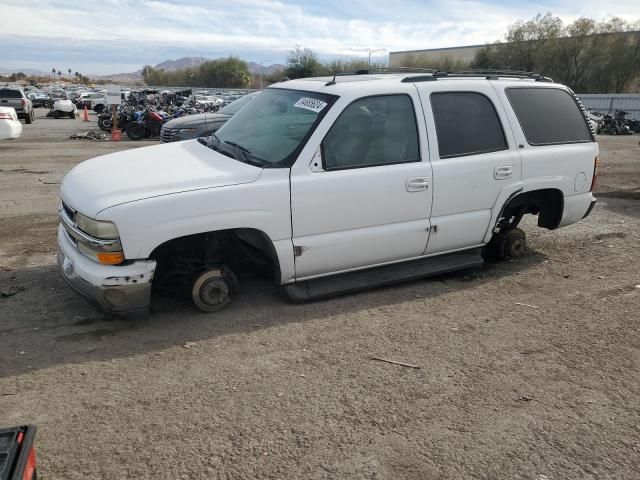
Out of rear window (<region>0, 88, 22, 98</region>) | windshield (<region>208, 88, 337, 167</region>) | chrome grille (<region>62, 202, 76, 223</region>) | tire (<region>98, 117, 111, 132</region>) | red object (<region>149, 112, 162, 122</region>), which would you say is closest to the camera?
chrome grille (<region>62, 202, 76, 223</region>)

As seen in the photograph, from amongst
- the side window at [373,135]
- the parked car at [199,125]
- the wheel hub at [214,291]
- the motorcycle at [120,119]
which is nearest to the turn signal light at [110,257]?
the wheel hub at [214,291]

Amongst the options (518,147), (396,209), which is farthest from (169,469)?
(518,147)

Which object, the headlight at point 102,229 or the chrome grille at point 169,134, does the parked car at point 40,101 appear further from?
the headlight at point 102,229

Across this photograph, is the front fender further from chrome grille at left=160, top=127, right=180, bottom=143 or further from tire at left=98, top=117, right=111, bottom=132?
tire at left=98, top=117, right=111, bottom=132

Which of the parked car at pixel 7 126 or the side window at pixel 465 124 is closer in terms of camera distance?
the side window at pixel 465 124

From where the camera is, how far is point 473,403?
133 inches

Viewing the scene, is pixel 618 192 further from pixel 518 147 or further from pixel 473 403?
pixel 473 403

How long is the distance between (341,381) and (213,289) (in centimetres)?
145

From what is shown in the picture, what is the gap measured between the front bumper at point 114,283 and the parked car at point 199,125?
724 centimetres

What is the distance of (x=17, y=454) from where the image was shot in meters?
2.06

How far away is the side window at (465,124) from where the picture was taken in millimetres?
4957

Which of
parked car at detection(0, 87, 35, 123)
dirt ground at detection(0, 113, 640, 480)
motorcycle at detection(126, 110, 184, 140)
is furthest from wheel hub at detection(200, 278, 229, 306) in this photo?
parked car at detection(0, 87, 35, 123)

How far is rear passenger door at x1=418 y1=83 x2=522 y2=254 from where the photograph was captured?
16.1 ft

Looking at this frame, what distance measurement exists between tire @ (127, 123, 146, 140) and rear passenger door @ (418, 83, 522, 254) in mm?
17025
